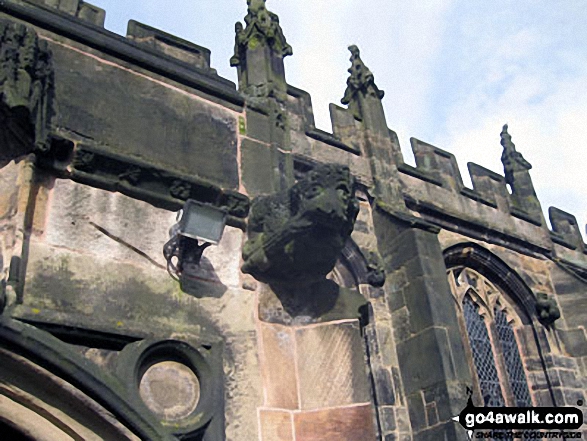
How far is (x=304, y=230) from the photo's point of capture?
332cm

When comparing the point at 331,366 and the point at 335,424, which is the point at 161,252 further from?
the point at 335,424

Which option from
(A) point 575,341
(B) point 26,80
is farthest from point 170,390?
(A) point 575,341

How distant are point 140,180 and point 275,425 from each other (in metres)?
1.33

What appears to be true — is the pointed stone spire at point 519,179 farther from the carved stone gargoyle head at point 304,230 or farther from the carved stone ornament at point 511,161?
the carved stone gargoyle head at point 304,230

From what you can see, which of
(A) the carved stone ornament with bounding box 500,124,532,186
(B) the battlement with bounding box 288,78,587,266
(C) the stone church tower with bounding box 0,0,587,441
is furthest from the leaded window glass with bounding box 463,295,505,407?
(C) the stone church tower with bounding box 0,0,587,441

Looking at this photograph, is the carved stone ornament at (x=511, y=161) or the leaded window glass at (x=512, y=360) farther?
the carved stone ornament at (x=511, y=161)

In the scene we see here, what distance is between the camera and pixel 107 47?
3840 millimetres

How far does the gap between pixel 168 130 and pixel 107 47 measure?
1.91ft

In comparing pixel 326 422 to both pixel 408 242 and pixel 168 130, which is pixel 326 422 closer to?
pixel 168 130

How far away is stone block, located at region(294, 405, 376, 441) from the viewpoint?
3170 millimetres

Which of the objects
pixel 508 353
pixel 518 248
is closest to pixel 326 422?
pixel 508 353


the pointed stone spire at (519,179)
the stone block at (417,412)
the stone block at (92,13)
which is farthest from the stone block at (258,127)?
the pointed stone spire at (519,179)

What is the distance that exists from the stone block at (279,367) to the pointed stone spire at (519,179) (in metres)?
9.53

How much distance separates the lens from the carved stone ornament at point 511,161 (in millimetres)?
12680
